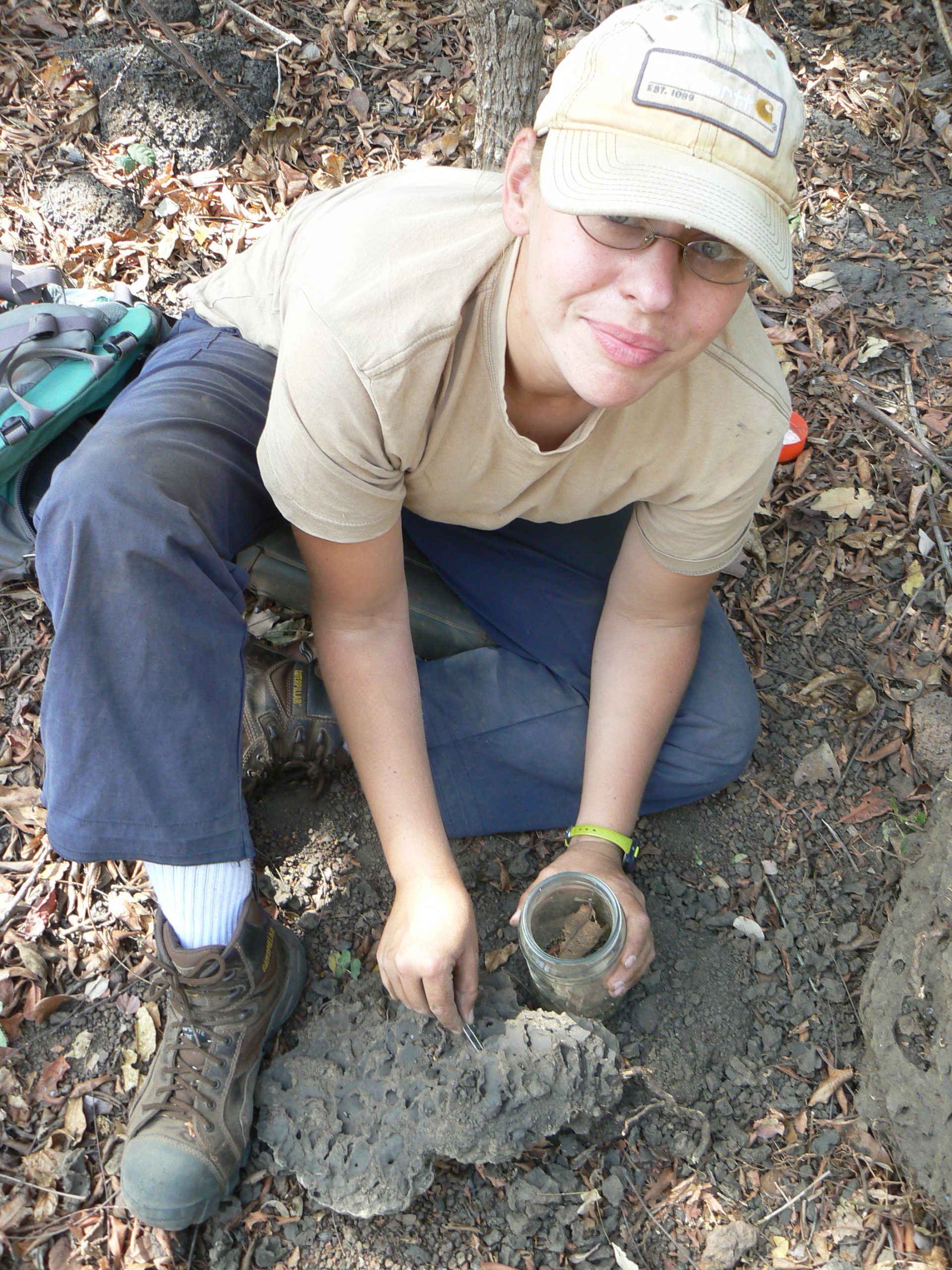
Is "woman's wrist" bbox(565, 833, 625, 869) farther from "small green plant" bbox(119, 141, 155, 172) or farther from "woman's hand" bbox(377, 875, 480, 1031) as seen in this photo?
"small green plant" bbox(119, 141, 155, 172)

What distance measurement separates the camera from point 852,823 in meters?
3.22

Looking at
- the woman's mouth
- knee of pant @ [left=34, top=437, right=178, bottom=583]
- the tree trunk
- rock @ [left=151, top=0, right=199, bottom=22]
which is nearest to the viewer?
the woman's mouth

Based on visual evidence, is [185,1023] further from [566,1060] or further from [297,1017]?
[566,1060]

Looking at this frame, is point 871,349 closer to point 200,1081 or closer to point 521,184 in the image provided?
point 521,184

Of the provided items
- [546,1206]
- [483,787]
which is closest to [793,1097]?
[546,1206]

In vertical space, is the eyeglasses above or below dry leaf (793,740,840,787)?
above

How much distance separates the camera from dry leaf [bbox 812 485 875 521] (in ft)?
12.7

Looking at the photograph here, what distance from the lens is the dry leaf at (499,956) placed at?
2.88m

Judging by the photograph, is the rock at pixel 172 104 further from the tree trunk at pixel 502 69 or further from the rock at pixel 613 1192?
the rock at pixel 613 1192

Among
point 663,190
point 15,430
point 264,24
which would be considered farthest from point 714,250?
point 264,24

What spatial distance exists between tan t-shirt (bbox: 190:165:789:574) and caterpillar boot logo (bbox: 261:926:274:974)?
1.09 meters

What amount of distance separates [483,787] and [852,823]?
1216 millimetres

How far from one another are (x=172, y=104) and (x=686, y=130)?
12.0 ft

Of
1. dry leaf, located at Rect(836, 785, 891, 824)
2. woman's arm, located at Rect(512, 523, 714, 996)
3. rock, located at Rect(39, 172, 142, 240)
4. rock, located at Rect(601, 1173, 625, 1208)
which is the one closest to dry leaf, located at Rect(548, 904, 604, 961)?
woman's arm, located at Rect(512, 523, 714, 996)
